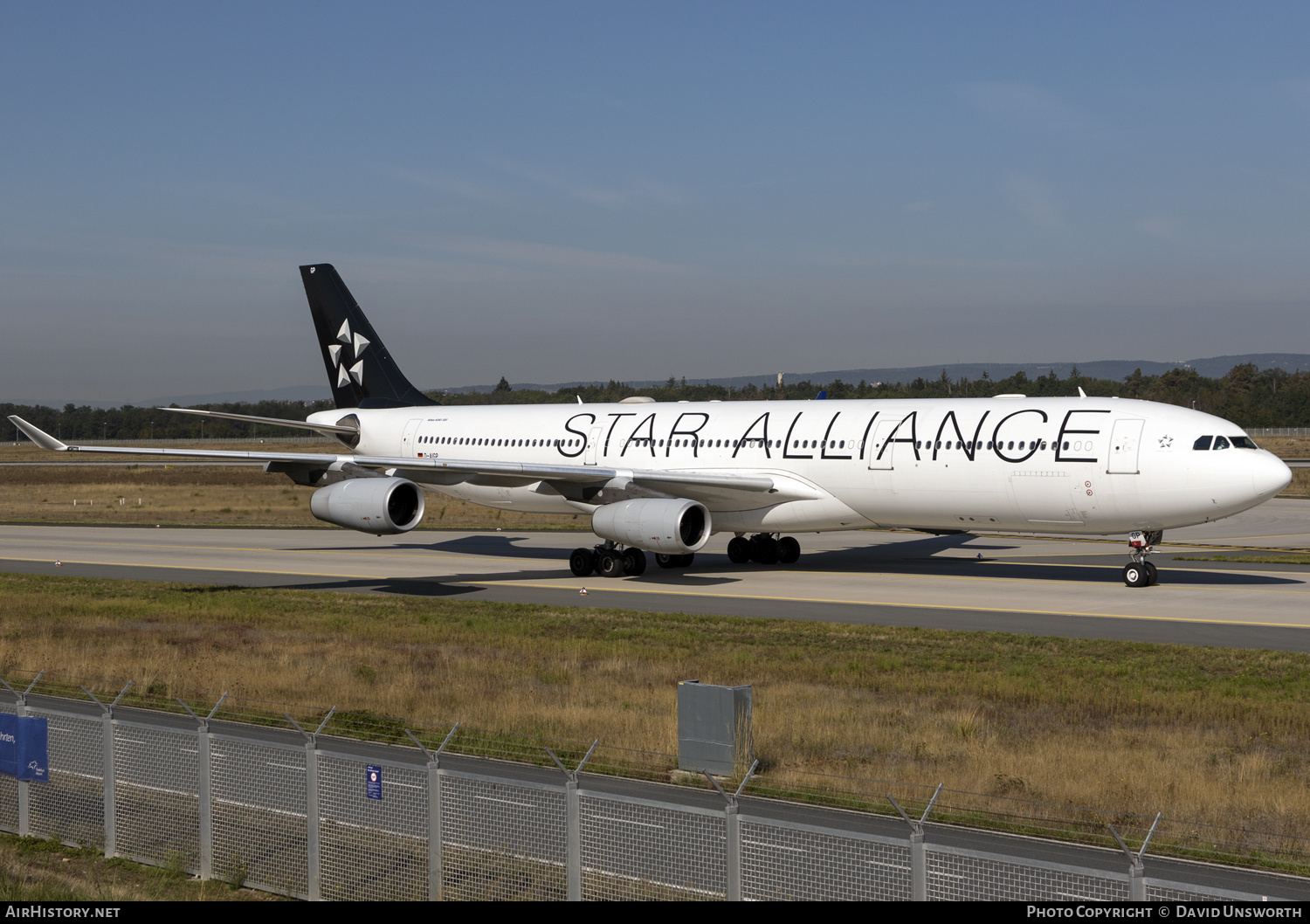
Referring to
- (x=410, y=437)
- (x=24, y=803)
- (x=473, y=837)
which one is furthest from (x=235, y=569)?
(x=473, y=837)

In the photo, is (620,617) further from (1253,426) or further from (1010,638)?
(1253,426)

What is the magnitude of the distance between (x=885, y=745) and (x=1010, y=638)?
870 centimetres

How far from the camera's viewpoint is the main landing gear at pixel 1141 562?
3139 cm

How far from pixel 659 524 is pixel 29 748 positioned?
20.9 m

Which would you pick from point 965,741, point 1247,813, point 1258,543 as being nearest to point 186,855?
point 965,741

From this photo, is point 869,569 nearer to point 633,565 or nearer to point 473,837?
point 633,565

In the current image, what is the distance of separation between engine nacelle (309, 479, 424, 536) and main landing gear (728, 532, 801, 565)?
10.4 meters

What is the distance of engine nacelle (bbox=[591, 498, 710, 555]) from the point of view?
32625mm

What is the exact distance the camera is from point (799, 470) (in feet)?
113

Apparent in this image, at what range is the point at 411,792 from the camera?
11.4 metres

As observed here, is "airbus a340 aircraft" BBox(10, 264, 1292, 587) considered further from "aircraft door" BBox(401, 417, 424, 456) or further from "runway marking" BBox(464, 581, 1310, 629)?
"runway marking" BBox(464, 581, 1310, 629)

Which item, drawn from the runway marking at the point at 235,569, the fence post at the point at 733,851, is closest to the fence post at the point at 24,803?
the fence post at the point at 733,851

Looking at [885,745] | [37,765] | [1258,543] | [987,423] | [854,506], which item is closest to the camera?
[37,765]

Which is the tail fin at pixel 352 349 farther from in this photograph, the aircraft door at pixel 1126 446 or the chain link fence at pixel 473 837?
the chain link fence at pixel 473 837
